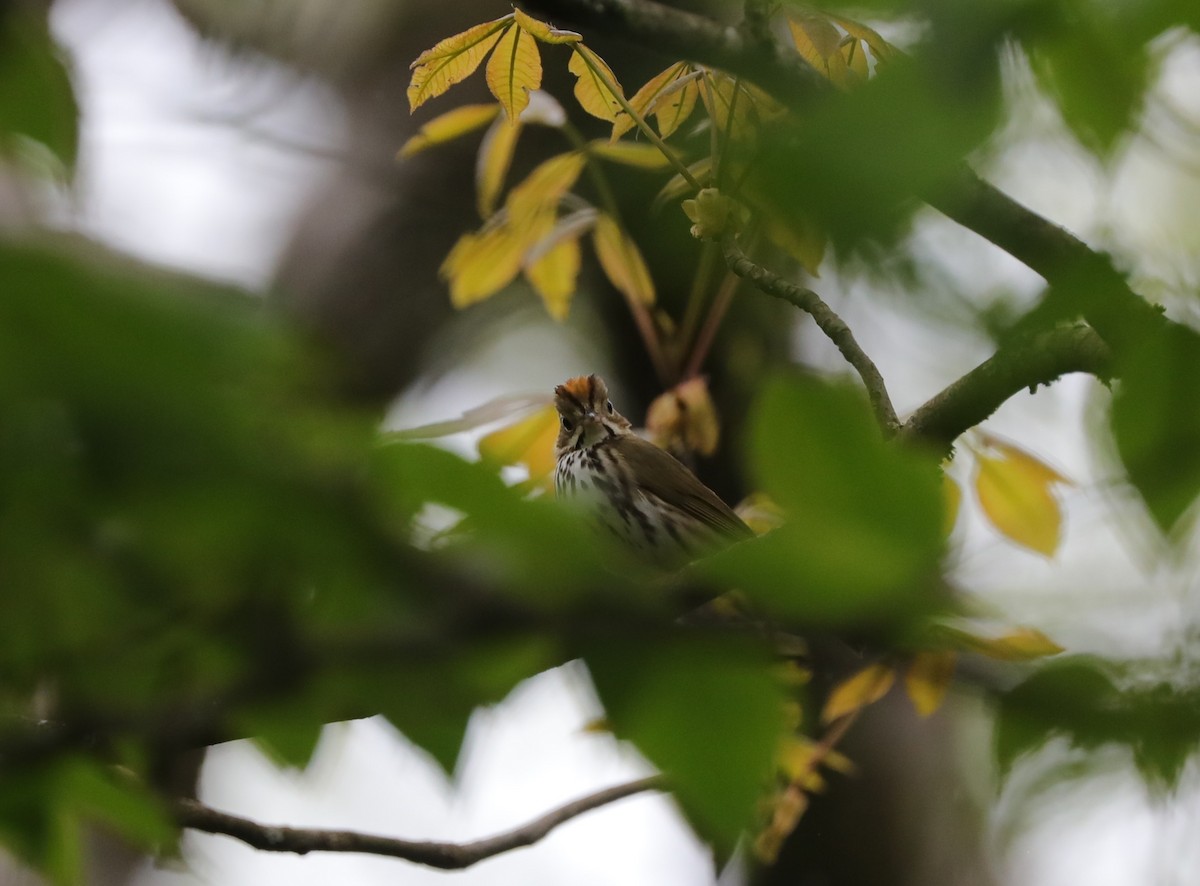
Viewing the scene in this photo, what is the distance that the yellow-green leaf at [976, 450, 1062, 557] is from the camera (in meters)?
1.92

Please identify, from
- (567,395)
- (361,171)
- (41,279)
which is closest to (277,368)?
(41,279)

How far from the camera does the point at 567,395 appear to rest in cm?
338

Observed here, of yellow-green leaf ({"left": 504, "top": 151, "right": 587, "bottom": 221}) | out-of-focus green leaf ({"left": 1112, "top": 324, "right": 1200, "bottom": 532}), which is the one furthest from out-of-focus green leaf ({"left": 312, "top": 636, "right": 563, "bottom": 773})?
yellow-green leaf ({"left": 504, "top": 151, "right": 587, "bottom": 221})

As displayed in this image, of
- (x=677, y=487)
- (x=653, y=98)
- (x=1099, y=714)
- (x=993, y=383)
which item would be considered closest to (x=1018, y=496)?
(x=993, y=383)

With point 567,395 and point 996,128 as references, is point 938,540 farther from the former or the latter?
point 567,395

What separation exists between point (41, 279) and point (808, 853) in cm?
350

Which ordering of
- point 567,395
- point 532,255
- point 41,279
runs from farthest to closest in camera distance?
point 567,395, point 532,255, point 41,279

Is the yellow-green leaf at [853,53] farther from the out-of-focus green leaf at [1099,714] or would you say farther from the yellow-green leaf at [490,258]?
the yellow-green leaf at [490,258]

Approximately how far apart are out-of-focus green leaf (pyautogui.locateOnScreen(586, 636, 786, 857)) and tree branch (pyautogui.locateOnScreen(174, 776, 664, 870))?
121 cm

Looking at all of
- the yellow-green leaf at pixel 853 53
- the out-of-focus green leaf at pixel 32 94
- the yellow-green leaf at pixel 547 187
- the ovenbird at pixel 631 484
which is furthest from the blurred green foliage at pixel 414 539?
the ovenbird at pixel 631 484

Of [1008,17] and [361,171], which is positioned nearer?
[1008,17]

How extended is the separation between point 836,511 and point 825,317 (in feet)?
3.87

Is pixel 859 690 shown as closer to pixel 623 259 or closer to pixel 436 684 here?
pixel 623 259

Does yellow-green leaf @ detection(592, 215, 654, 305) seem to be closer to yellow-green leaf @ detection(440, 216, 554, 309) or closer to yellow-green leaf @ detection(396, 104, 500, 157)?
yellow-green leaf @ detection(440, 216, 554, 309)
